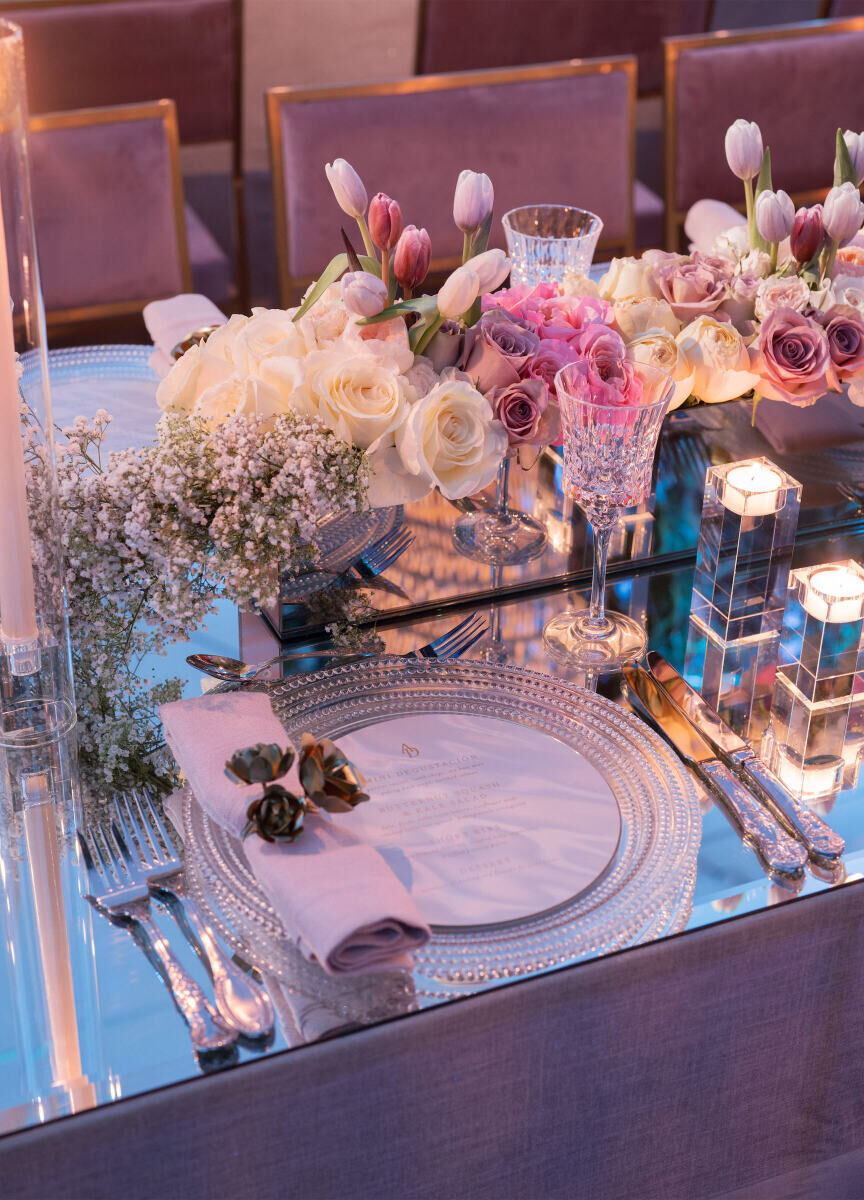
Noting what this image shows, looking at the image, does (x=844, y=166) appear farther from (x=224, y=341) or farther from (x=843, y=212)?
(x=224, y=341)

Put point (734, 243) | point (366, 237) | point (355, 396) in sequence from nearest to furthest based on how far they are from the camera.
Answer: point (355, 396), point (366, 237), point (734, 243)

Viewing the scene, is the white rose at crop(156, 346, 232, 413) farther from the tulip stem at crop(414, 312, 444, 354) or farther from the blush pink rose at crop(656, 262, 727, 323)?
the blush pink rose at crop(656, 262, 727, 323)

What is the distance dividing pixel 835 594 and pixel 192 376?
0.53 m

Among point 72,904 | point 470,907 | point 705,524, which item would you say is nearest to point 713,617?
point 705,524

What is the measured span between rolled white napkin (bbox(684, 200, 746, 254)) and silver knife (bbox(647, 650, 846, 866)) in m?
0.91

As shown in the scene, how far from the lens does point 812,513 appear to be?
4.05 ft

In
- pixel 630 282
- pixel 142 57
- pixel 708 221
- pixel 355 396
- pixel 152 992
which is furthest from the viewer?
pixel 142 57

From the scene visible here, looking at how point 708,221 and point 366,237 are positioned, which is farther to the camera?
point 708,221

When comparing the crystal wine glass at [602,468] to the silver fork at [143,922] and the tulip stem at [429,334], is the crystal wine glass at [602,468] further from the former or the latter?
the silver fork at [143,922]

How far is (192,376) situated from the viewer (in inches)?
41.3

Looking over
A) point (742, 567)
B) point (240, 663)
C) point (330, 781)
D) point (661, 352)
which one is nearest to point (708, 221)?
point (661, 352)

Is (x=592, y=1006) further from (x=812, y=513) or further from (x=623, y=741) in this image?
(x=812, y=513)

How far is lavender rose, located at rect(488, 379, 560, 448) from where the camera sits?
1.03 metres

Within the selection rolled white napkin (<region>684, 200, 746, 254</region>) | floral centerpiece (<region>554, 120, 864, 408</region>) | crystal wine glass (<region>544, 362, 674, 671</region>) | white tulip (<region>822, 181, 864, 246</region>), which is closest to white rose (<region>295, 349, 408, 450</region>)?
crystal wine glass (<region>544, 362, 674, 671</region>)
